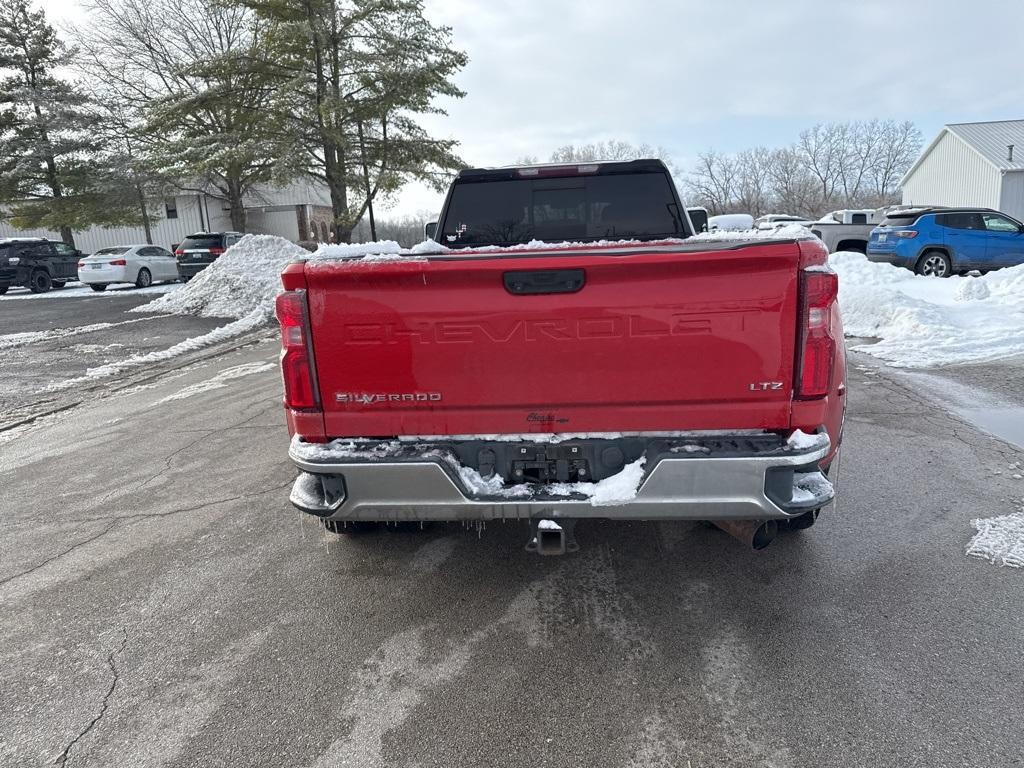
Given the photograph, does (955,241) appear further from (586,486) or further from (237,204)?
(237,204)

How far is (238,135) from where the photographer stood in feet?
71.8

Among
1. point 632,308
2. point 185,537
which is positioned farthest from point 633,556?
point 185,537

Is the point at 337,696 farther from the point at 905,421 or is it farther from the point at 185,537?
the point at 905,421

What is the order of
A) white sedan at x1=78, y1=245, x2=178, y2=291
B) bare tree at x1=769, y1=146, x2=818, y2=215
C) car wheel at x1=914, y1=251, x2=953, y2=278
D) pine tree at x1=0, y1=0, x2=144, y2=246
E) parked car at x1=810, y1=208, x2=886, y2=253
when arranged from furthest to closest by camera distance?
1. bare tree at x1=769, y1=146, x2=818, y2=215
2. pine tree at x1=0, y1=0, x2=144, y2=246
3. white sedan at x1=78, y1=245, x2=178, y2=291
4. parked car at x1=810, y1=208, x2=886, y2=253
5. car wheel at x1=914, y1=251, x2=953, y2=278

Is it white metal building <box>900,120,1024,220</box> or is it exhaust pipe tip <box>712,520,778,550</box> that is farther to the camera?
white metal building <box>900,120,1024,220</box>

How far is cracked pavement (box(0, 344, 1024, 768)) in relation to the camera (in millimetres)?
2305

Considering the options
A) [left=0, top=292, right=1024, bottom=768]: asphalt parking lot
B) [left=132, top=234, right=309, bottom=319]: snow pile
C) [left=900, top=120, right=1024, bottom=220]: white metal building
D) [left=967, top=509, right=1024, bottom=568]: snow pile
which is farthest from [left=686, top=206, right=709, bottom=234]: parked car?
[left=900, top=120, right=1024, bottom=220]: white metal building

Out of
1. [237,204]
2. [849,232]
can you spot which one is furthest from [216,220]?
[849,232]

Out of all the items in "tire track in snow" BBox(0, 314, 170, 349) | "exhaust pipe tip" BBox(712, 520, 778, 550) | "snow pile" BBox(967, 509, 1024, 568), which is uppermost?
"tire track in snow" BBox(0, 314, 170, 349)

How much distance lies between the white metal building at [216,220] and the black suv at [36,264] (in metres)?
15.0

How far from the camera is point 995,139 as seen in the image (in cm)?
3328

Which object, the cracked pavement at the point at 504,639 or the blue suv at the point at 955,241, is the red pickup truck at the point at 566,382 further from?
the blue suv at the point at 955,241

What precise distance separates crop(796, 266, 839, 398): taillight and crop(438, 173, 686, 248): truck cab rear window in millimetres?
2132

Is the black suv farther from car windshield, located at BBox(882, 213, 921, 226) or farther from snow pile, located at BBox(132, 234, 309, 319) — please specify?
car windshield, located at BBox(882, 213, 921, 226)
